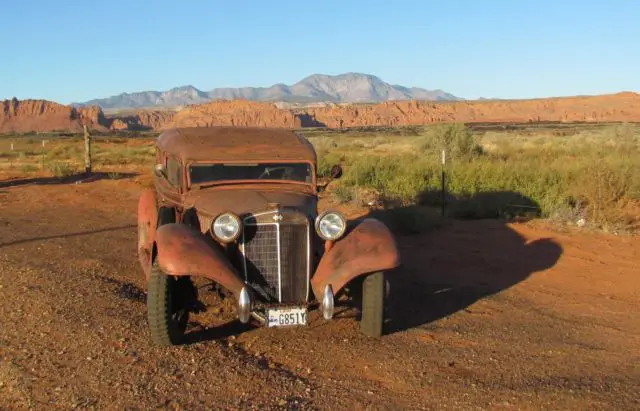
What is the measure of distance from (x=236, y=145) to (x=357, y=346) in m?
2.72

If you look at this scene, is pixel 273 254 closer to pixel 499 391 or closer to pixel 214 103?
pixel 499 391

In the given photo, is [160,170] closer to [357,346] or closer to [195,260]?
[195,260]

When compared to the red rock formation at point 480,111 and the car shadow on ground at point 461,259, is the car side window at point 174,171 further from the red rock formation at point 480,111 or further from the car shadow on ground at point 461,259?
the red rock formation at point 480,111

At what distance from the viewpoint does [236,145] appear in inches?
304

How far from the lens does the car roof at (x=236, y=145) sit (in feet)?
24.7

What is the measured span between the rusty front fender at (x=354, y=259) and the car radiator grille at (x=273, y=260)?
0.69 ft

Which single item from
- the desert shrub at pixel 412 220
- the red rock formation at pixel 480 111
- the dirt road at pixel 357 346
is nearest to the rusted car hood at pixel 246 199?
the dirt road at pixel 357 346

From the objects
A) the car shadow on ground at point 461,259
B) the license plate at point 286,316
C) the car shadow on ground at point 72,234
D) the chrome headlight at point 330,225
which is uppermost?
the chrome headlight at point 330,225

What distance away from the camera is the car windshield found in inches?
292

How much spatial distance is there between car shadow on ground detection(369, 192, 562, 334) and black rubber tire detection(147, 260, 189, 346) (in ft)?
7.01

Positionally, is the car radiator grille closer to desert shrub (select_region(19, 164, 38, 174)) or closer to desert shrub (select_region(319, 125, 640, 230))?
desert shrub (select_region(319, 125, 640, 230))

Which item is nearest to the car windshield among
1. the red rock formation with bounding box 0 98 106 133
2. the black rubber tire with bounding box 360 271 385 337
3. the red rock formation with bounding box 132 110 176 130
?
the black rubber tire with bounding box 360 271 385 337

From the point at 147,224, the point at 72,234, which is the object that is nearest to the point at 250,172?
the point at 147,224

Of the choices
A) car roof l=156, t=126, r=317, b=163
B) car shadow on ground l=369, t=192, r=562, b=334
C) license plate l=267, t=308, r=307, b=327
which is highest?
car roof l=156, t=126, r=317, b=163
